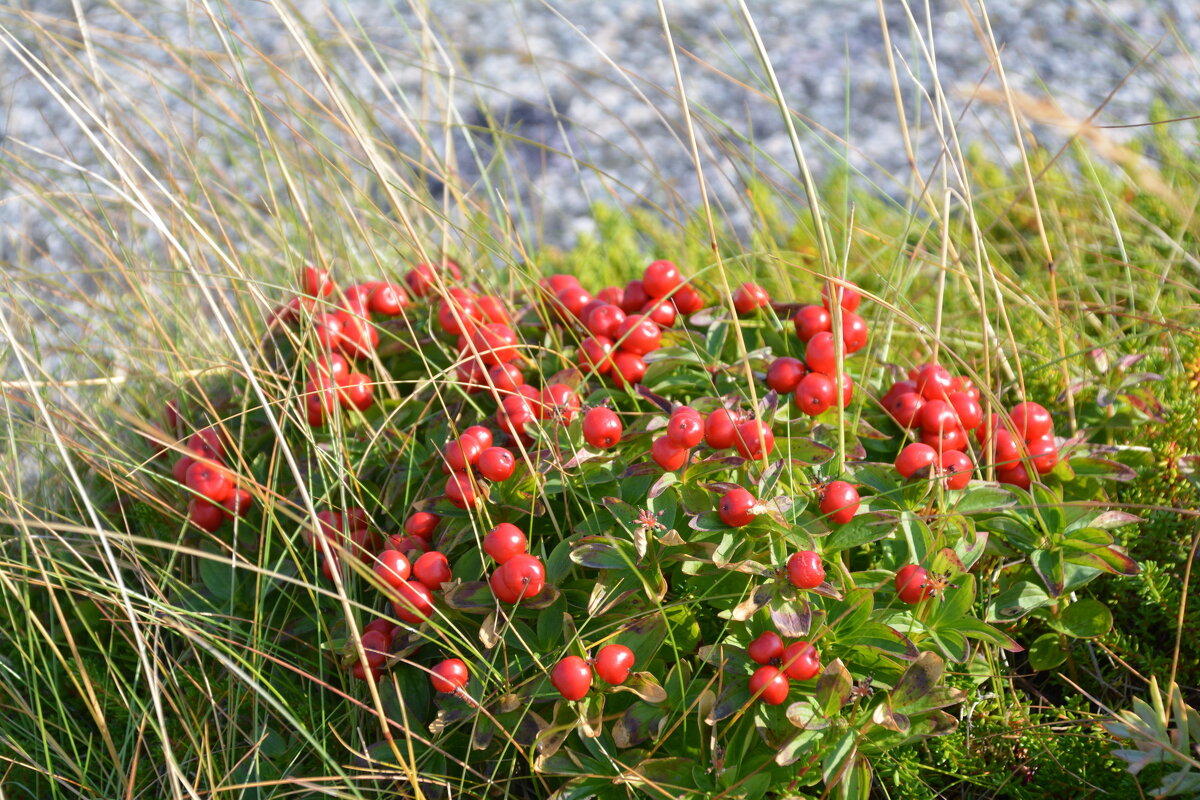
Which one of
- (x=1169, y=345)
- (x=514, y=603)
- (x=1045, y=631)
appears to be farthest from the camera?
(x=1169, y=345)

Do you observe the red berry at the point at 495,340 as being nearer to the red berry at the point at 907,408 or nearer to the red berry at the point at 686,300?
the red berry at the point at 686,300

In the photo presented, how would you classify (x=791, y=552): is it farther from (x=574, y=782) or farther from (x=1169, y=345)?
(x=1169, y=345)

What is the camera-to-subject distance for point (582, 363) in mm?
2299

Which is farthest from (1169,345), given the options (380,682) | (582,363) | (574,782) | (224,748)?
(224,748)

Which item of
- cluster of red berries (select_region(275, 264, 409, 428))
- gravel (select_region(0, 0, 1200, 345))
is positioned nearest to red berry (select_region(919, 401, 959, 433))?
cluster of red berries (select_region(275, 264, 409, 428))

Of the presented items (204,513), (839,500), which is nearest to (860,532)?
(839,500)

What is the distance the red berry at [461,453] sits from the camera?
197 centimetres

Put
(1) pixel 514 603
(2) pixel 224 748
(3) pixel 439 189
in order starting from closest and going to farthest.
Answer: (1) pixel 514 603
(2) pixel 224 748
(3) pixel 439 189

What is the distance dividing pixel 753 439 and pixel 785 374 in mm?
291

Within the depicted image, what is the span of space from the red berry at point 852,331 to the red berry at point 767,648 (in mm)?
737

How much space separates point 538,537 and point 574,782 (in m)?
0.53

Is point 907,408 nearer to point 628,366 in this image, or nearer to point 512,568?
point 628,366

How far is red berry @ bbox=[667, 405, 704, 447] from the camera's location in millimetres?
1834

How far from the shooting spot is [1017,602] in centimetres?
191
